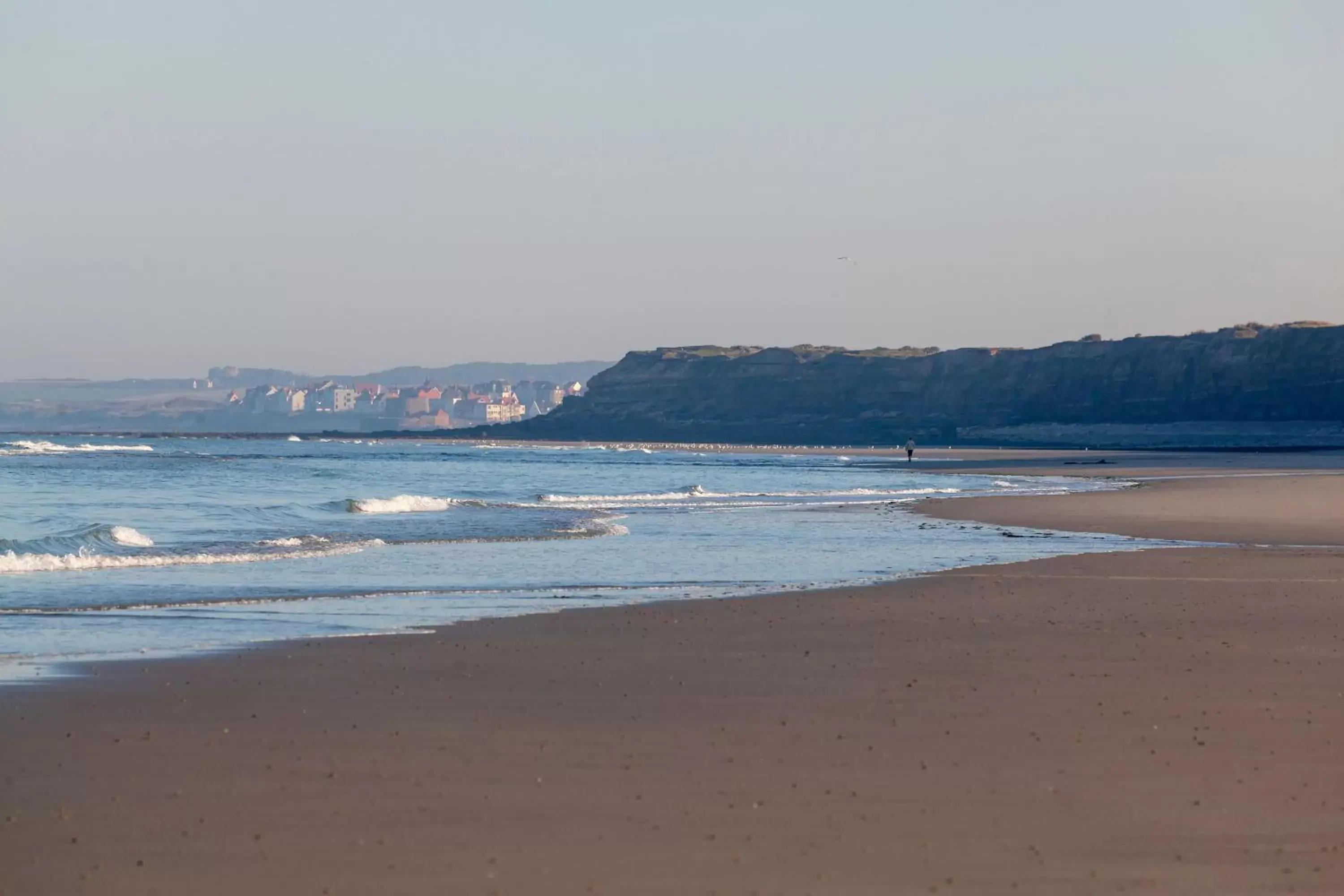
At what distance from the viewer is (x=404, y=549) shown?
17.7 metres

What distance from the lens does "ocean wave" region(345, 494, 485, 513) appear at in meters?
25.7

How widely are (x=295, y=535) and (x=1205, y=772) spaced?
1509cm

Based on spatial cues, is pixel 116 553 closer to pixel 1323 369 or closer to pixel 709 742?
pixel 709 742

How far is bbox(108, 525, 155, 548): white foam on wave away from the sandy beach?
8391 millimetres

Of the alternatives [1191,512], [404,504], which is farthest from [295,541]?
[1191,512]

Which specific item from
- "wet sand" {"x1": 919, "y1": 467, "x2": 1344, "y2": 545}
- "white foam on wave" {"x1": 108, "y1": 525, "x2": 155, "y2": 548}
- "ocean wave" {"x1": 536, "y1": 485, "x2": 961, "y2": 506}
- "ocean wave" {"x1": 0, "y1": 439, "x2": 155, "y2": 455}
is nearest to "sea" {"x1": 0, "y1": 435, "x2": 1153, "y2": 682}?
"white foam on wave" {"x1": 108, "y1": 525, "x2": 155, "y2": 548}

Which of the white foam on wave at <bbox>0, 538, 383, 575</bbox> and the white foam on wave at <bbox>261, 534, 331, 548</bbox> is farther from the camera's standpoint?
the white foam on wave at <bbox>261, 534, 331, 548</bbox>

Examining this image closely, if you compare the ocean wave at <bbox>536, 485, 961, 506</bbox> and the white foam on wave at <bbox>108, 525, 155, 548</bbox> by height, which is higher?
the white foam on wave at <bbox>108, 525, 155, 548</bbox>

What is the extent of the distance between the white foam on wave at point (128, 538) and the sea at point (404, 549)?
1.1 inches

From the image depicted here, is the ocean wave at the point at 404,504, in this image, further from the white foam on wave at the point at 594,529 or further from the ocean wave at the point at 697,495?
the white foam on wave at the point at 594,529

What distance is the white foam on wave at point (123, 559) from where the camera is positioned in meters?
14.5

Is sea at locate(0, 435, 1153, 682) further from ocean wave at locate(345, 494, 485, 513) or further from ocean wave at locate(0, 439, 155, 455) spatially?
ocean wave at locate(0, 439, 155, 455)

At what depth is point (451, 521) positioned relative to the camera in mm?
23156

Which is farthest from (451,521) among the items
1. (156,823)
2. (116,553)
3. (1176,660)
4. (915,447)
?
(915,447)
